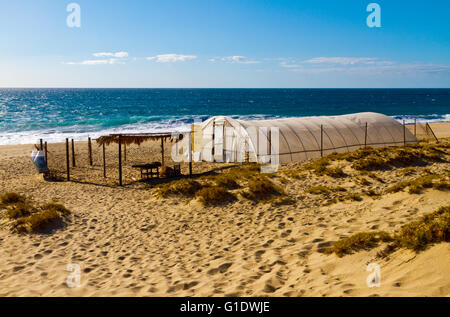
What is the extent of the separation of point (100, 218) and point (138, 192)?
358cm

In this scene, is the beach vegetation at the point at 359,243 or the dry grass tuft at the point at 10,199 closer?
the beach vegetation at the point at 359,243

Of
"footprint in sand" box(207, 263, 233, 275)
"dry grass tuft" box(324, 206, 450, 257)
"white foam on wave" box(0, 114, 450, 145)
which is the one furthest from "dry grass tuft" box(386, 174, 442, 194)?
"white foam on wave" box(0, 114, 450, 145)

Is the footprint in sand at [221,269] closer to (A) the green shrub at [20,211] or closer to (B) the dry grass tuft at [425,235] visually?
(B) the dry grass tuft at [425,235]

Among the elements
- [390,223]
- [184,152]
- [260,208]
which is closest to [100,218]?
[260,208]

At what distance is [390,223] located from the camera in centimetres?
875

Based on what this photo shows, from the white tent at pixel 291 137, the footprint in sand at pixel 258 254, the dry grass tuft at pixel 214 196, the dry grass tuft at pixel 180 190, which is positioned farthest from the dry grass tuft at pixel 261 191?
the white tent at pixel 291 137

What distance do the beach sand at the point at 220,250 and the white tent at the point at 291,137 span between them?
5729 millimetres

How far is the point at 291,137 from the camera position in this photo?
21.4m

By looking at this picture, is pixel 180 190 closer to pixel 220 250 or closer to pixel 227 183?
pixel 227 183

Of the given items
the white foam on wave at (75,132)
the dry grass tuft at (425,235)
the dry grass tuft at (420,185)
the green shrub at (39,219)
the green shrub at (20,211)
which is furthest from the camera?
the white foam on wave at (75,132)

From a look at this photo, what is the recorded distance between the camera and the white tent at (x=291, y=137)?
2038 centimetres

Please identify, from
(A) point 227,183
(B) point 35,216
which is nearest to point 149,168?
(A) point 227,183

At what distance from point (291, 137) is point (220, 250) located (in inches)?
537
